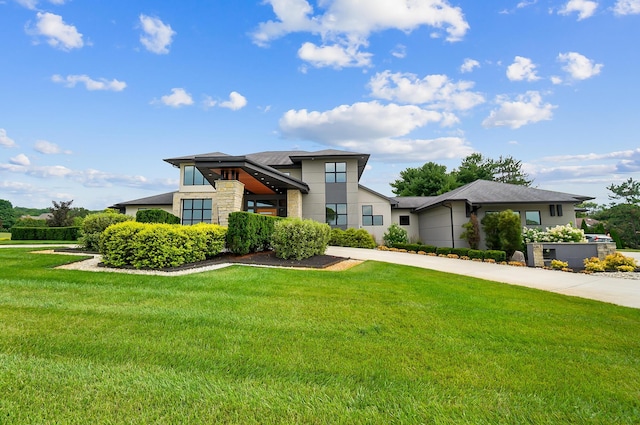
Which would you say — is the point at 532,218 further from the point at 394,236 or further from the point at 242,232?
the point at 242,232

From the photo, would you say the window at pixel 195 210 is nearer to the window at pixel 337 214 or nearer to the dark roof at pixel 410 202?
the window at pixel 337 214

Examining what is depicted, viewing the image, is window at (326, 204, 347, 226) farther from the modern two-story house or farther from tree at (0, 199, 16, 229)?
tree at (0, 199, 16, 229)

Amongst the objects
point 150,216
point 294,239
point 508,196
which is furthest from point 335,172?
point 150,216

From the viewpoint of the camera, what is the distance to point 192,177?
22531 millimetres

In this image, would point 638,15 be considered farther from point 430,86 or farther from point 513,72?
point 430,86

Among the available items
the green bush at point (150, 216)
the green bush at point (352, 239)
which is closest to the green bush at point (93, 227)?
the green bush at point (150, 216)

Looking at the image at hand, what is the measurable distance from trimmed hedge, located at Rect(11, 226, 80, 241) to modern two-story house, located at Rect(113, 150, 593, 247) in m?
5.15

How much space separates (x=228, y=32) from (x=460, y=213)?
15.4m

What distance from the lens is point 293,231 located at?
390 inches

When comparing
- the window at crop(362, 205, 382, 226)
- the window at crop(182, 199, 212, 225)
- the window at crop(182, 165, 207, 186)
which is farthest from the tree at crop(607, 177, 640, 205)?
the window at crop(182, 165, 207, 186)

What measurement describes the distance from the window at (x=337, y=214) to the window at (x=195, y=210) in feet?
30.2

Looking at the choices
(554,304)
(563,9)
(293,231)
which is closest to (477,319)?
(554,304)

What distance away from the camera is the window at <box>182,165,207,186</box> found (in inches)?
882

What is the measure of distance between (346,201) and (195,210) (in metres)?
11.6
